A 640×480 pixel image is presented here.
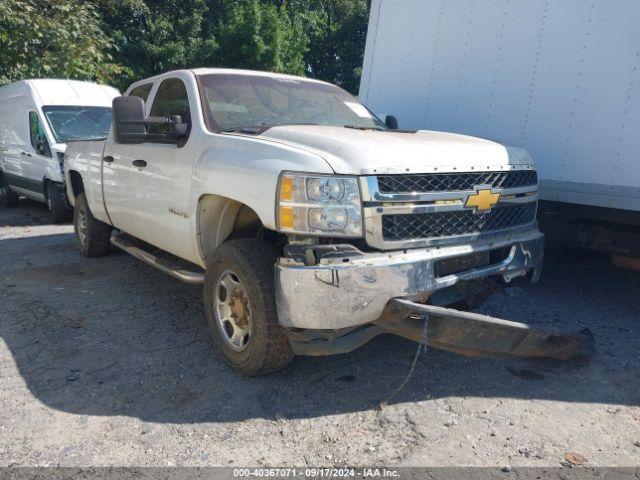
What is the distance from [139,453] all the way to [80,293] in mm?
2937

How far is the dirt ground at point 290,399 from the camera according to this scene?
9.23ft

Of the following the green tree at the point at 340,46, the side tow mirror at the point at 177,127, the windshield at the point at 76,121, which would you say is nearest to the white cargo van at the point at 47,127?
the windshield at the point at 76,121

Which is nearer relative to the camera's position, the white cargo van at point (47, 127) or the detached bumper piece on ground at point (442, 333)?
the detached bumper piece on ground at point (442, 333)

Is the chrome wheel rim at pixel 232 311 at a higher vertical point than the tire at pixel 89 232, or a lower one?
higher

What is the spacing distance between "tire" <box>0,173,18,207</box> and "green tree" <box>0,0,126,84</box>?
280cm

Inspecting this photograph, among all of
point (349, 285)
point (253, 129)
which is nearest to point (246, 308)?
point (349, 285)

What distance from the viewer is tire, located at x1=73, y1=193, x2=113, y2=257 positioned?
6.35 m

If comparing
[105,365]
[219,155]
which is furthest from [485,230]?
[105,365]

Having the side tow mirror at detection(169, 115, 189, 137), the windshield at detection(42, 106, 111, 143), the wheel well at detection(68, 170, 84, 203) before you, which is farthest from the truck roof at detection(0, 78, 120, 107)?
the side tow mirror at detection(169, 115, 189, 137)

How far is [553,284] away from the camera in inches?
223

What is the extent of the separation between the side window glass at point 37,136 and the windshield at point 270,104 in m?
6.01

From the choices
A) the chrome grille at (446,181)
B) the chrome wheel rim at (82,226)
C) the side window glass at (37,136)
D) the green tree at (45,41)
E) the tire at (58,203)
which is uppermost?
the green tree at (45,41)

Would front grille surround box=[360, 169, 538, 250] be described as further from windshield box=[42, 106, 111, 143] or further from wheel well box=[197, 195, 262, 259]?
windshield box=[42, 106, 111, 143]

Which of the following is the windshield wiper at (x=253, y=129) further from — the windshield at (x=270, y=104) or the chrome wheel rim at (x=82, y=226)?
the chrome wheel rim at (x=82, y=226)
